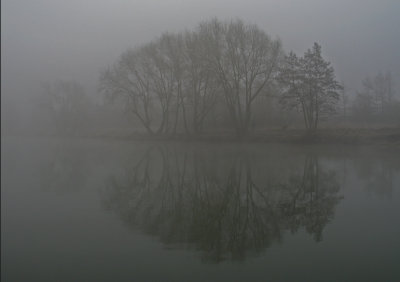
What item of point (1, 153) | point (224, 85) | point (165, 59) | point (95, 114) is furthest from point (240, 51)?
point (95, 114)

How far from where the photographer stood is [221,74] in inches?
1518

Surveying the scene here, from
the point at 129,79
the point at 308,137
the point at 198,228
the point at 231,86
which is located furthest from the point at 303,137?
the point at 198,228

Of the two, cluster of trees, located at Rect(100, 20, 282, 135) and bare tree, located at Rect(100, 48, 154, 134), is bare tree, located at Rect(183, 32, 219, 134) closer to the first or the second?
cluster of trees, located at Rect(100, 20, 282, 135)

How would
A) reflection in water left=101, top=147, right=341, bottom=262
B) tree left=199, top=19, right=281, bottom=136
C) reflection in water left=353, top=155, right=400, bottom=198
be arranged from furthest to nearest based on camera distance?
1. tree left=199, top=19, right=281, bottom=136
2. reflection in water left=353, top=155, right=400, bottom=198
3. reflection in water left=101, top=147, right=341, bottom=262

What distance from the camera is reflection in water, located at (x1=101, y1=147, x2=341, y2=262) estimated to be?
6.99m

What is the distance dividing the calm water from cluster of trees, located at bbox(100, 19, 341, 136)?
23495mm

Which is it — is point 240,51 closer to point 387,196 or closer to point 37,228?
point 387,196

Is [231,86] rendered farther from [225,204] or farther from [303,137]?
[225,204]

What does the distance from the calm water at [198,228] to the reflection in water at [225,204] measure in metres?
0.03

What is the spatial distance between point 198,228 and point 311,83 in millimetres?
31446

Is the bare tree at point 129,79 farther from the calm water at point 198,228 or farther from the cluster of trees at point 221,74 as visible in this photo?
the calm water at point 198,228

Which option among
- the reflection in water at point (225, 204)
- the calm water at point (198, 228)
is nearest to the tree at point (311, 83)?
the reflection in water at point (225, 204)

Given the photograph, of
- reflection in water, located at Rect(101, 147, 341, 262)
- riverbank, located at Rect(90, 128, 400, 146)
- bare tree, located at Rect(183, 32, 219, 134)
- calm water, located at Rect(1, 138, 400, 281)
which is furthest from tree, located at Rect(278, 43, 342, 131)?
calm water, located at Rect(1, 138, 400, 281)

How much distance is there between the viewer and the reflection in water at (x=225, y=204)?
6992 mm
